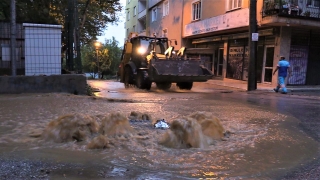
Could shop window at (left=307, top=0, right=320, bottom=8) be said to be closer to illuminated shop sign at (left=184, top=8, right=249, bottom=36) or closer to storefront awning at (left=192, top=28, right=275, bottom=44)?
storefront awning at (left=192, top=28, right=275, bottom=44)

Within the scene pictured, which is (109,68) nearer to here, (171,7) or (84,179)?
(171,7)

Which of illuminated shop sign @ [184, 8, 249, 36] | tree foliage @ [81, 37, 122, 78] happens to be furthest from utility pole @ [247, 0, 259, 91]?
tree foliage @ [81, 37, 122, 78]

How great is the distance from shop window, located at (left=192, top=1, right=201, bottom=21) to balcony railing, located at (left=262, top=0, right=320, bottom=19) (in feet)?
30.6

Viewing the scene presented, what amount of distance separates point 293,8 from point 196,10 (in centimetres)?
1134

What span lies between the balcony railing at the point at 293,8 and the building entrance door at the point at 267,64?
2.36m

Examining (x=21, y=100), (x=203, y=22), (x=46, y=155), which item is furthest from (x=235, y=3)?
(x=46, y=155)

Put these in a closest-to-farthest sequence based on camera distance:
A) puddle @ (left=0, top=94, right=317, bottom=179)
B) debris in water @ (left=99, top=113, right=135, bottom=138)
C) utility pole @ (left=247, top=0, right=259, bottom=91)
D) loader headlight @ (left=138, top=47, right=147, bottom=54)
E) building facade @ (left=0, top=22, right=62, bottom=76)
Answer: puddle @ (left=0, top=94, right=317, bottom=179), debris in water @ (left=99, top=113, right=135, bottom=138), building facade @ (left=0, top=22, right=62, bottom=76), utility pole @ (left=247, top=0, right=259, bottom=91), loader headlight @ (left=138, top=47, right=147, bottom=54)

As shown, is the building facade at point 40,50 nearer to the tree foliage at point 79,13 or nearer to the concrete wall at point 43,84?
the concrete wall at point 43,84

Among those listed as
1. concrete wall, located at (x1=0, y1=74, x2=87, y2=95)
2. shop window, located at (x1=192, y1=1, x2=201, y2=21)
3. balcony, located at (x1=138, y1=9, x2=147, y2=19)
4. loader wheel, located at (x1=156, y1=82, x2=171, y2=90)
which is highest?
balcony, located at (x1=138, y1=9, x2=147, y2=19)

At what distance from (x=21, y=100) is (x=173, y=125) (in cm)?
520

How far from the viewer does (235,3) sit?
19875 mm

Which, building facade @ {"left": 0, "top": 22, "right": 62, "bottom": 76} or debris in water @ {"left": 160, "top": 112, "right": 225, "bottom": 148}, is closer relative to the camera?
debris in water @ {"left": 160, "top": 112, "right": 225, "bottom": 148}

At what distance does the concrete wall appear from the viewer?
916 centimetres

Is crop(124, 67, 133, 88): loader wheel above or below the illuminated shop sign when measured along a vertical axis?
below
